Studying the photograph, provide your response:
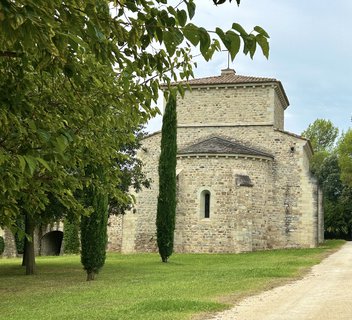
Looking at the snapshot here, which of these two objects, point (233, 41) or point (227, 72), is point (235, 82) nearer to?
point (227, 72)

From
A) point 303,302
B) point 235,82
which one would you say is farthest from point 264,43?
point 235,82

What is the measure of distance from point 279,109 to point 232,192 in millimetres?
9290

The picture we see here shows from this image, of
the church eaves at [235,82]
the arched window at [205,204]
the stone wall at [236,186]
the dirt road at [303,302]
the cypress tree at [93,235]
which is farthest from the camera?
the church eaves at [235,82]

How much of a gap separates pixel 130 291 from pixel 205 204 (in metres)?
16.4

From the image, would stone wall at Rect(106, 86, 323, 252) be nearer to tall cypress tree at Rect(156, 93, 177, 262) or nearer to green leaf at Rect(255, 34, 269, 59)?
tall cypress tree at Rect(156, 93, 177, 262)

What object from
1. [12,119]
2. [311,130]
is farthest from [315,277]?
[311,130]

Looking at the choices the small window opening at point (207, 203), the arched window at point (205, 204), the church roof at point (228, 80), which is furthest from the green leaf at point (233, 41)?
the church roof at point (228, 80)

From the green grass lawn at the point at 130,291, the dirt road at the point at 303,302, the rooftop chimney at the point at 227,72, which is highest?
the rooftop chimney at the point at 227,72

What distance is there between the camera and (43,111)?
575cm

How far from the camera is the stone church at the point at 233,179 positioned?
92.0 ft

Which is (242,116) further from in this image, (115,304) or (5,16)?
(5,16)

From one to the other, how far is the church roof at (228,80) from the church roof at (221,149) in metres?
3.84

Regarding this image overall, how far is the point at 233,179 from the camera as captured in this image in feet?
92.6

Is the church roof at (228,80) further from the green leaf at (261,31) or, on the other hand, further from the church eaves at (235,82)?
the green leaf at (261,31)
